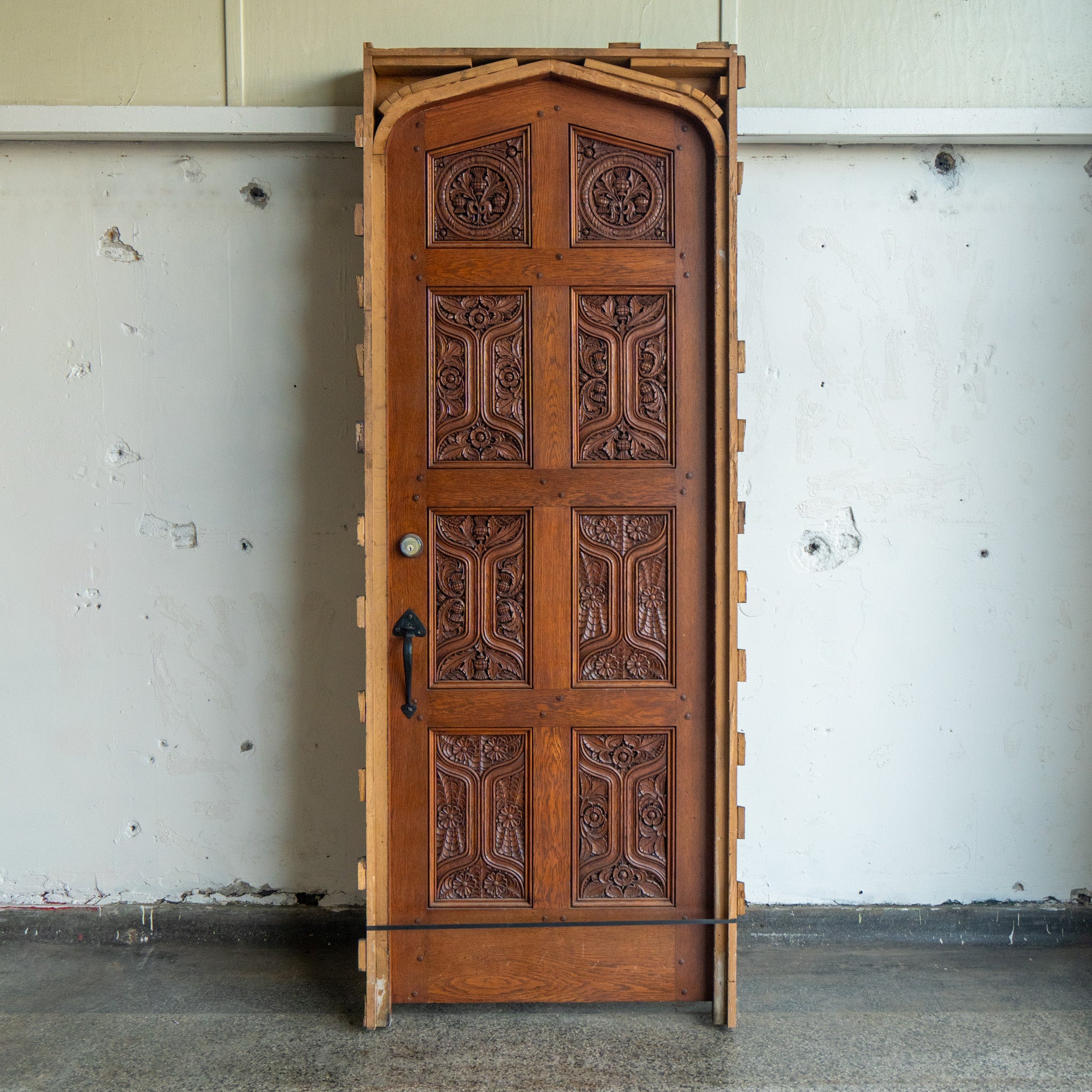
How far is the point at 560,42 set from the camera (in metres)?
2.33

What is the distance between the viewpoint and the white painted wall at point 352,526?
2436 millimetres

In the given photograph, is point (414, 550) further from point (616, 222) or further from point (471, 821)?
point (616, 222)

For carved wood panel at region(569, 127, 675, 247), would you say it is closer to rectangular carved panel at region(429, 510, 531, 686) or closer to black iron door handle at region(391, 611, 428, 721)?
rectangular carved panel at region(429, 510, 531, 686)

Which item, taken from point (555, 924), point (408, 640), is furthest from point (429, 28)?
point (555, 924)

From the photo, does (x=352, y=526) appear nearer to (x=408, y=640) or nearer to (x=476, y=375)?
(x=408, y=640)

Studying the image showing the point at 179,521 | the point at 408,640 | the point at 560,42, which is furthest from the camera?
the point at 179,521

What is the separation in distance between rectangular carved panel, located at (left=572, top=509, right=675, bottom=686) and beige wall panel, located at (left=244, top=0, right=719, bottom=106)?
1.43 meters

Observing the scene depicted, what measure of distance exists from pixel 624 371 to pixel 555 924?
152 centimetres

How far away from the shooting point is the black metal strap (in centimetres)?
213

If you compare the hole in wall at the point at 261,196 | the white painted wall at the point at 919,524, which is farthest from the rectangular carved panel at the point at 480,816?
the hole in wall at the point at 261,196

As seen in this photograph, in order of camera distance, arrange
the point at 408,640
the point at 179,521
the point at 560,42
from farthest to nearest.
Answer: the point at 179,521
the point at 560,42
the point at 408,640

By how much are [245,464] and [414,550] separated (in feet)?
2.33

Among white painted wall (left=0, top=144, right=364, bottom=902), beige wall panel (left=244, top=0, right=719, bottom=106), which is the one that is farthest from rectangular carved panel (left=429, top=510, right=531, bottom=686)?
beige wall panel (left=244, top=0, right=719, bottom=106)

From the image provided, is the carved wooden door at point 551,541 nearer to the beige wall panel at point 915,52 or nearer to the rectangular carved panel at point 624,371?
the rectangular carved panel at point 624,371
